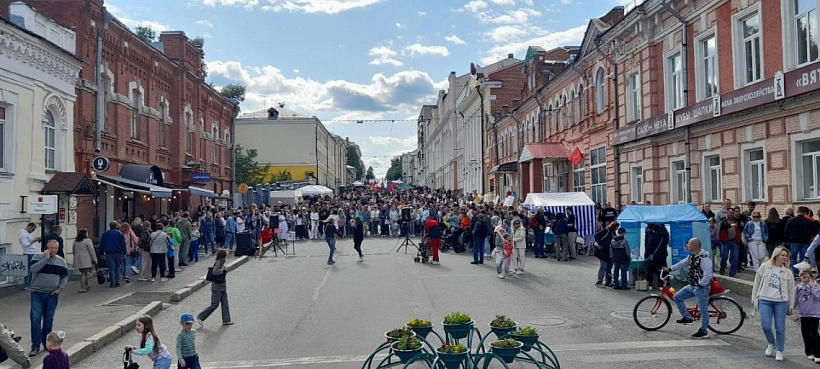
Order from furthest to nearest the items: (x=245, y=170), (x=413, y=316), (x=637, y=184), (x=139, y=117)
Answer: (x=245, y=170) < (x=139, y=117) < (x=637, y=184) < (x=413, y=316)

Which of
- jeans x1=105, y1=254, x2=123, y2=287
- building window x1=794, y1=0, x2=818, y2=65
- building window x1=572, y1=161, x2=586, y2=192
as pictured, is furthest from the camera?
building window x1=572, y1=161, x2=586, y2=192

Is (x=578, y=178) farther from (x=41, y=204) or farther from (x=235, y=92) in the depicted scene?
(x=235, y=92)

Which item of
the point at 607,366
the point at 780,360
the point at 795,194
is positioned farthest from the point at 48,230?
the point at 795,194

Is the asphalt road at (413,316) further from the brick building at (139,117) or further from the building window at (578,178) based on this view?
the building window at (578,178)

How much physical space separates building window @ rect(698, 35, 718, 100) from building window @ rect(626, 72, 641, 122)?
430 cm

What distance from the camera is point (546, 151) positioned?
33.4 meters

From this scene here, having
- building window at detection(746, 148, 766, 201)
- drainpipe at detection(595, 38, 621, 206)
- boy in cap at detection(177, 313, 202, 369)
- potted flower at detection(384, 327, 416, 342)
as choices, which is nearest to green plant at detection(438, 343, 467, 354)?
potted flower at detection(384, 327, 416, 342)

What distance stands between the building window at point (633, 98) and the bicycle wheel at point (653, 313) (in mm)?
15475

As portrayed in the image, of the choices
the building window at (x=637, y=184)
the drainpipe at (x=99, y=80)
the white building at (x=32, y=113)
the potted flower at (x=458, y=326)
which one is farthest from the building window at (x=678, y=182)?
the drainpipe at (x=99, y=80)

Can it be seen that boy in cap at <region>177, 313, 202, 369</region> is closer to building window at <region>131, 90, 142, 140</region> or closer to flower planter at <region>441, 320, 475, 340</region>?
flower planter at <region>441, 320, 475, 340</region>

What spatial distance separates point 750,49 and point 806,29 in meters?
2.60

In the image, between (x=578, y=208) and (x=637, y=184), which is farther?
(x=637, y=184)

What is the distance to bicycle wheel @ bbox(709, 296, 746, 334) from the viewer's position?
10109 mm

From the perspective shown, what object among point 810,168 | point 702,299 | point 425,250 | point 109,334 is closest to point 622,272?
point 702,299
